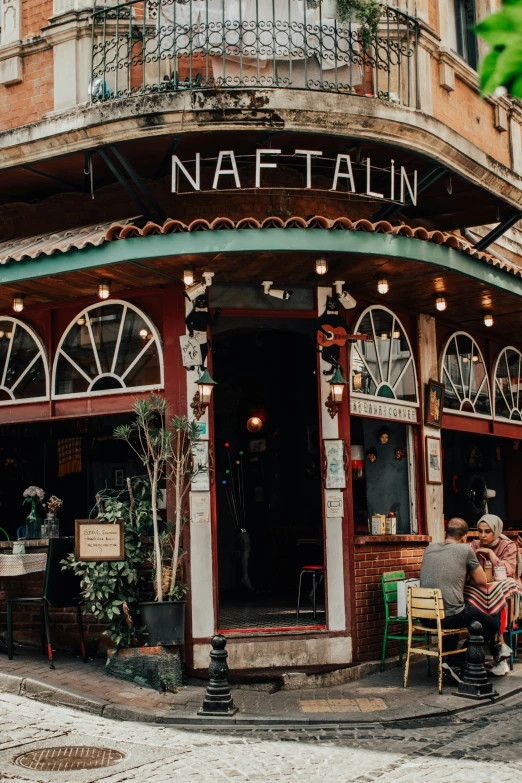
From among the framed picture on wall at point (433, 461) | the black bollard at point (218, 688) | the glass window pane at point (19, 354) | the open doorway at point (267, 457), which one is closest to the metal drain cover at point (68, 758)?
the black bollard at point (218, 688)

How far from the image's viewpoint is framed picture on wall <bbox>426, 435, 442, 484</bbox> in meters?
11.8

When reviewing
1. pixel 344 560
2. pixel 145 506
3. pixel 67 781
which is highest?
pixel 145 506

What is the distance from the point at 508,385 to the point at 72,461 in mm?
7242

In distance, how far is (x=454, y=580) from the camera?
9.44 meters

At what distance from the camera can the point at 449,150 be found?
1101cm

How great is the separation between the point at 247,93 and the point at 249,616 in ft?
20.3

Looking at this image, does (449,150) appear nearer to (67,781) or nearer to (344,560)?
(344,560)

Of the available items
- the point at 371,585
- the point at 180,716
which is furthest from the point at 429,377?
the point at 180,716

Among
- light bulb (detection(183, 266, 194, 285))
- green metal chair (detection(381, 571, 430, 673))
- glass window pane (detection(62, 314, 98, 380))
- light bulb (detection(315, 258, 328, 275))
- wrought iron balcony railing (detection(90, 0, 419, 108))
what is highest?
wrought iron balcony railing (detection(90, 0, 419, 108))

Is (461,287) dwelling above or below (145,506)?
above

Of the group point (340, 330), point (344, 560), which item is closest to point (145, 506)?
point (344, 560)

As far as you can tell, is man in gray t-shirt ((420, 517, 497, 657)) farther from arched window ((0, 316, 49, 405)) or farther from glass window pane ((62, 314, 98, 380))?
arched window ((0, 316, 49, 405))

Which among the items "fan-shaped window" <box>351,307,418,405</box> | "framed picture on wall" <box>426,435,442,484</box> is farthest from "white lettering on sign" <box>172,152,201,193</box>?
"framed picture on wall" <box>426,435,442,484</box>

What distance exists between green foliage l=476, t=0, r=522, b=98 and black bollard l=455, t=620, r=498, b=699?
7.60 metres
